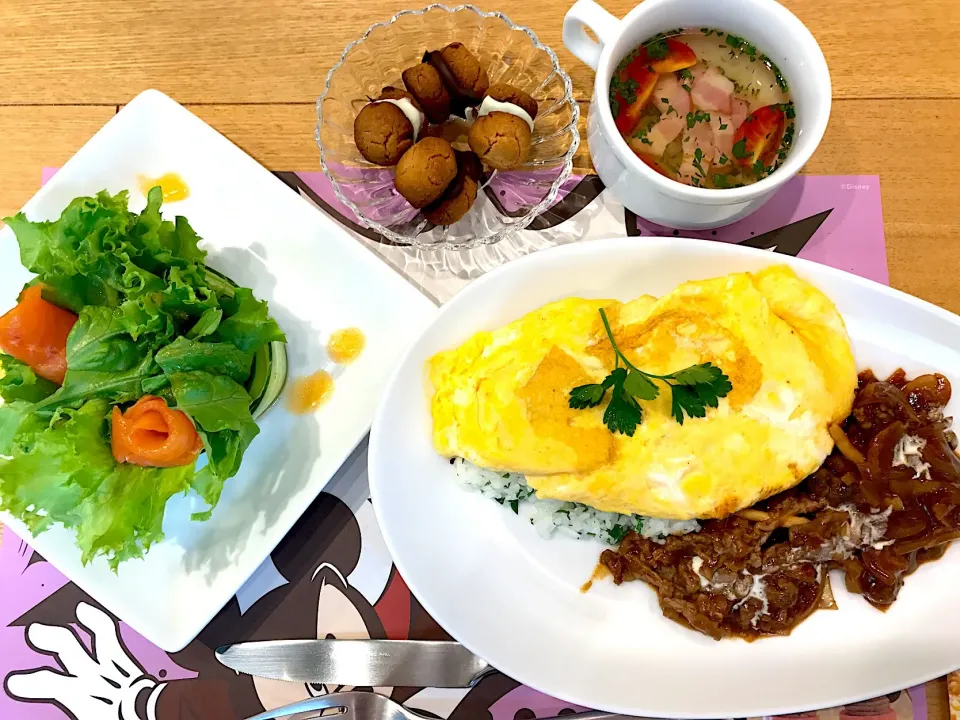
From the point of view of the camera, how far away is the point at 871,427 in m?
1.54

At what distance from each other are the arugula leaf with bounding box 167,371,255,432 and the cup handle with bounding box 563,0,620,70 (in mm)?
1122

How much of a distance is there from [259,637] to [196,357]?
811 mm

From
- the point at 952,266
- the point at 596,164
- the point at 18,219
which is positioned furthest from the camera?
the point at 952,266

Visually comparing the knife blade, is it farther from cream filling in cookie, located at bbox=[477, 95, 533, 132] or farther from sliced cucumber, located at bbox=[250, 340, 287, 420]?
cream filling in cookie, located at bbox=[477, 95, 533, 132]

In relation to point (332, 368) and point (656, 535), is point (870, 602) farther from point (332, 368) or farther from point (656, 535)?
point (332, 368)

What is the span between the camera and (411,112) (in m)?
1.59

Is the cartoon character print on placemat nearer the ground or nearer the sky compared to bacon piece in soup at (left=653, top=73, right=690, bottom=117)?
nearer the ground

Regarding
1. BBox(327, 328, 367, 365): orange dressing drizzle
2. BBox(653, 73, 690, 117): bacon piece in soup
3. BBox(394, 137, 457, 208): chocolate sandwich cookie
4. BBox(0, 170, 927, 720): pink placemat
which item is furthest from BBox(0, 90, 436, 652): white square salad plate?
BBox(653, 73, 690, 117): bacon piece in soup

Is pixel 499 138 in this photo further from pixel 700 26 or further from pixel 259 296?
pixel 259 296

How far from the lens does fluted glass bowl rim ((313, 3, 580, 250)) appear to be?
168 cm

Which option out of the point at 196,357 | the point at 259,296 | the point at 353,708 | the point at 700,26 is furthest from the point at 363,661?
the point at 700,26

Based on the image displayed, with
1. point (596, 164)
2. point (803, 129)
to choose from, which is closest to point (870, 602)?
point (803, 129)

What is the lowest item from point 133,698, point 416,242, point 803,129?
point 133,698

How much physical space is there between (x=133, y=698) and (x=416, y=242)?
4.75ft
